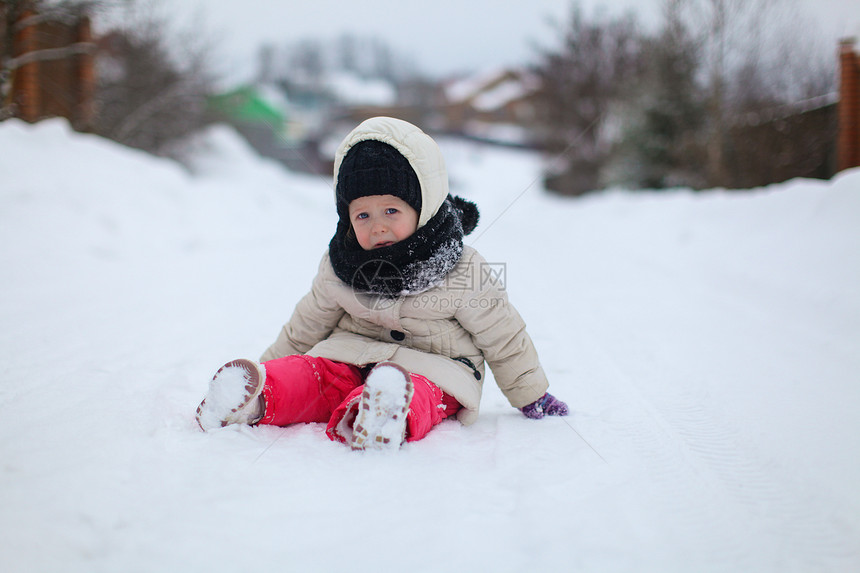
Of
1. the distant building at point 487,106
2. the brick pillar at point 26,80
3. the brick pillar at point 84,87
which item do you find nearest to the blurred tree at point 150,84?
the brick pillar at point 84,87

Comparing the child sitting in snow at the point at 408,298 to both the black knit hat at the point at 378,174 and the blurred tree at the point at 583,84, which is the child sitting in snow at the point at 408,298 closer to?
the black knit hat at the point at 378,174

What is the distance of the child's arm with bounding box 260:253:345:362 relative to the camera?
206cm

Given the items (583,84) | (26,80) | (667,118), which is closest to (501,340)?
(26,80)

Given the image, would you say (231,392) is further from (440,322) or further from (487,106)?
(487,106)

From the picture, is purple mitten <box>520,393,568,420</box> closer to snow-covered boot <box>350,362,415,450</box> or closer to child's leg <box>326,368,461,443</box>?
child's leg <box>326,368,461,443</box>

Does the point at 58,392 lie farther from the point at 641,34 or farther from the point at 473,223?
the point at 641,34

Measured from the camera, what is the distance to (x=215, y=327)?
3102 millimetres

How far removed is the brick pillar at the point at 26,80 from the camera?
6.34m

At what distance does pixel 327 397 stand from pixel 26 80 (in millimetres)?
8643

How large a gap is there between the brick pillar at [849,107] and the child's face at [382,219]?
692 cm

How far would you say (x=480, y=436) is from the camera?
1.75 metres

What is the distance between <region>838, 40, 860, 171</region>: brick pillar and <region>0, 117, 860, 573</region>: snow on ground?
263 cm

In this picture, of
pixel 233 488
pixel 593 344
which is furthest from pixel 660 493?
pixel 593 344

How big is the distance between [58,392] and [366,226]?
1.23m
